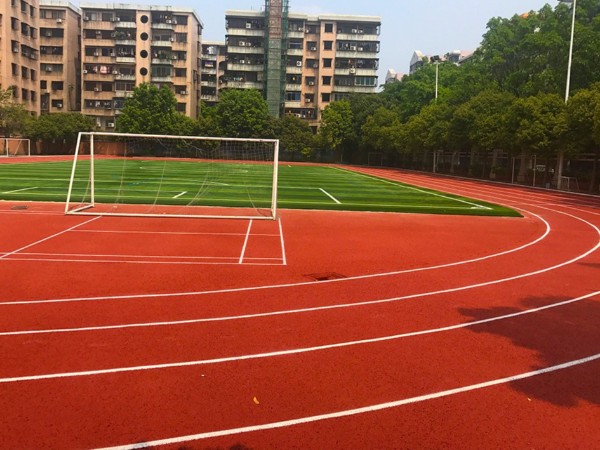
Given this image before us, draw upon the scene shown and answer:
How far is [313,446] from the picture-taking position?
14.7 feet

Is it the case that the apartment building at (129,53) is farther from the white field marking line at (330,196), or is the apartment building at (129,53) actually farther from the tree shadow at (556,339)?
the tree shadow at (556,339)

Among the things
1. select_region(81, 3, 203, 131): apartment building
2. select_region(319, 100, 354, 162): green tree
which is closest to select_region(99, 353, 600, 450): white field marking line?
select_region(319, 100, 354, 162): green tree

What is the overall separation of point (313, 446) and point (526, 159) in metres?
43.0

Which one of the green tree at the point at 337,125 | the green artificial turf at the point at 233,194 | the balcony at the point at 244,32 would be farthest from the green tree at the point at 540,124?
the balcony at the point at 244,32

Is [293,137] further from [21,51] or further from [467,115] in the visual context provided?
[21,51]

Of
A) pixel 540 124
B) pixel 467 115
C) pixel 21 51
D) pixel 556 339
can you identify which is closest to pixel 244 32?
pixel 21 51

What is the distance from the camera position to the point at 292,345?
22.0 feet

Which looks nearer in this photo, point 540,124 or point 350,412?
point 350,412

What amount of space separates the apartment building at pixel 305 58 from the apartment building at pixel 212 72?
12.7ft

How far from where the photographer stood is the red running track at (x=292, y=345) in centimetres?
479

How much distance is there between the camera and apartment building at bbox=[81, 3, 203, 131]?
265ft

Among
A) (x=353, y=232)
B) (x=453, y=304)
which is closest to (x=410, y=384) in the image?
(x=453, y=304)

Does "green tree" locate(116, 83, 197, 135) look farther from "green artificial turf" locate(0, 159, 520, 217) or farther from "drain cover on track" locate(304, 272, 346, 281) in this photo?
"drain cover on track" locate(304, 272, 346, 281)

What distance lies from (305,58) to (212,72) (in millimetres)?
15736
